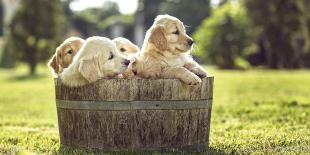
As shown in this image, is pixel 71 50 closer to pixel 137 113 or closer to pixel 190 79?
pixel 137 113

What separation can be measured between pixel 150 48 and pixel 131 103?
27.6 inches

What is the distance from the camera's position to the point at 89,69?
6531 mm

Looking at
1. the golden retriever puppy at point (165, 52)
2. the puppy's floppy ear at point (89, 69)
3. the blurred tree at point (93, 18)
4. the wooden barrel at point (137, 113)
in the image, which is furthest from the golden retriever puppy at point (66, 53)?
the blurred tree at point (93, 18)

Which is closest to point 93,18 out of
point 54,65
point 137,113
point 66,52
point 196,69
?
point 54,65

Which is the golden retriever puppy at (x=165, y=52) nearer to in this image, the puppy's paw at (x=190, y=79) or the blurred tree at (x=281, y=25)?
the puppy's paw at (x=190, y=79)

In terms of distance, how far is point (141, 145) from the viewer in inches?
265

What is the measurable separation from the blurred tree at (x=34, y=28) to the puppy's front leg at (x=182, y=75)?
39.6m

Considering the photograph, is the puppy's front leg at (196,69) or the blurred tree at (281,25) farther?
the blurred tree at (281,25)

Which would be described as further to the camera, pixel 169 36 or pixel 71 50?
pixel 71 50

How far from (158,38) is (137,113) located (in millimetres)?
854

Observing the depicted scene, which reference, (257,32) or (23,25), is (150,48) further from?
(257,32)

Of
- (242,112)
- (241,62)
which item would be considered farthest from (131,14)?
(242,112)

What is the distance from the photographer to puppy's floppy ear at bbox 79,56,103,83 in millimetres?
6531

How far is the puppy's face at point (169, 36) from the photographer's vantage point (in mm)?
6852
